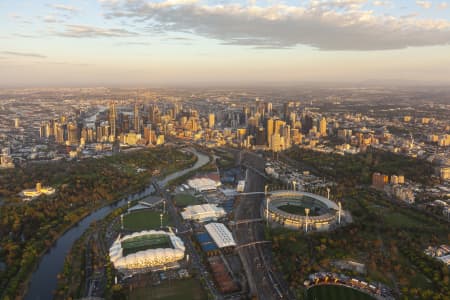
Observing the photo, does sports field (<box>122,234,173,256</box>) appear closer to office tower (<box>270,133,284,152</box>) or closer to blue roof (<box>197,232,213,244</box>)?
blue roof (<box>197,232,213,244</box>)

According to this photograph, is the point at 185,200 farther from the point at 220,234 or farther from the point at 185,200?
the point at 220,234

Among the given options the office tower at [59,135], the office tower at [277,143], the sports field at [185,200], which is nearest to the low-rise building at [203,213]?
the sports field at [185,200]

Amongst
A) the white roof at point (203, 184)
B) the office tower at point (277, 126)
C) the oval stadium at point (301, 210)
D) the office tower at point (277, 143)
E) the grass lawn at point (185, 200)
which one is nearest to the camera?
the oval stadium at point (301, 210)

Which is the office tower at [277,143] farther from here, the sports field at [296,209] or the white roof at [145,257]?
the white roof at [145,257]

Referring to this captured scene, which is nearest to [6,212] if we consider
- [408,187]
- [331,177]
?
[331,177]

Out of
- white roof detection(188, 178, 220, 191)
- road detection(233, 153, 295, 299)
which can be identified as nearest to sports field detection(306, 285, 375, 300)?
road detection(233, 153, 295, 299)
